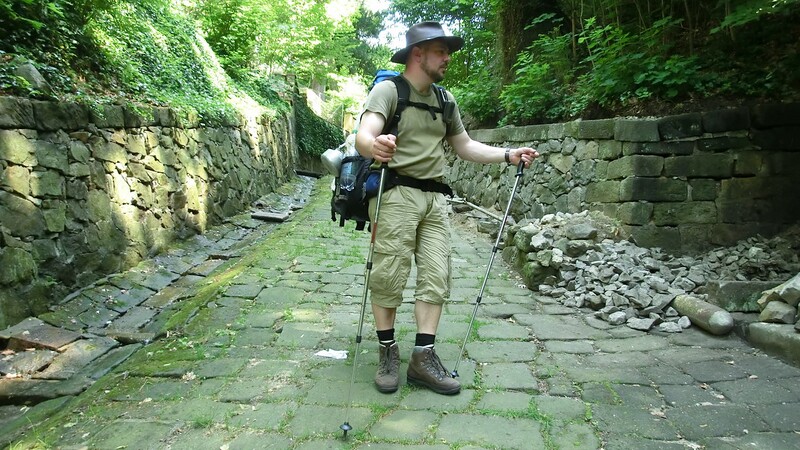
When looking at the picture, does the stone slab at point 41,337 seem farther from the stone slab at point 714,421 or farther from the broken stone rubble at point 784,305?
the broken stone rubble at point 784,305

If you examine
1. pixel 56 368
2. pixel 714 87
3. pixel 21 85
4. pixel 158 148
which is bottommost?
pixel 56 368

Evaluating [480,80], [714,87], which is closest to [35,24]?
[714,87]

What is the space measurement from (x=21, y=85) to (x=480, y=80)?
8.57 m

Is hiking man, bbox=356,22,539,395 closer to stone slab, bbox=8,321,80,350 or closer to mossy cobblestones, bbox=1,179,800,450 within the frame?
mossy cobblestones, bbox=1,179,800,450

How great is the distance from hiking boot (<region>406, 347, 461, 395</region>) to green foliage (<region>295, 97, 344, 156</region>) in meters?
15.6

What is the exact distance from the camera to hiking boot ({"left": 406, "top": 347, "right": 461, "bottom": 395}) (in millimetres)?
2883

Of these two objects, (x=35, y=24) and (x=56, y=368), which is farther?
(x=35, y=24)

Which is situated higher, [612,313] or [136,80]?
[136,80]

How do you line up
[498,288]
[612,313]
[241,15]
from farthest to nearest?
[241,15], [498,288], [612,313]

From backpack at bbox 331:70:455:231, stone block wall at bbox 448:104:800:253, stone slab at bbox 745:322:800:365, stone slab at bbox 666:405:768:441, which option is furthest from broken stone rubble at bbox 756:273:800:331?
backpack at bbox 331:70:455:231

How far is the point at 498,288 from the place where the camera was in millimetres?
5148

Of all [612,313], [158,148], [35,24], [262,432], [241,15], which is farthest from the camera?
[241,15]

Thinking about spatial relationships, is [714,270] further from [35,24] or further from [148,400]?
[35,24]

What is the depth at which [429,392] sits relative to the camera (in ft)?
9.58
